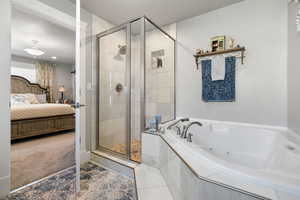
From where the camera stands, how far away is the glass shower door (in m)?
2.00

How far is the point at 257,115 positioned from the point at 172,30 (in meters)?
1.94

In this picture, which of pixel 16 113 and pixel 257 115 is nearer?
pixel 257 115

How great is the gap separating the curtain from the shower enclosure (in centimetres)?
483

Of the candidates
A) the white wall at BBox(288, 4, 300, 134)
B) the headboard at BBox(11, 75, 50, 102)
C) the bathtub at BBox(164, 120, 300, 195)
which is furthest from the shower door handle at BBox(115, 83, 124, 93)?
the headboard at BBox(11, 75, 50, 102)

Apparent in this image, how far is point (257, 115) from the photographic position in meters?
1.91

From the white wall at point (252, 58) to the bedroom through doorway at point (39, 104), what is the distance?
1.96 metres

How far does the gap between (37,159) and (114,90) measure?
1.59 m

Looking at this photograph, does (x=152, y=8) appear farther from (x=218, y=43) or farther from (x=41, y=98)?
(x=41, y=98)

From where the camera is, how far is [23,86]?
491 centimetres

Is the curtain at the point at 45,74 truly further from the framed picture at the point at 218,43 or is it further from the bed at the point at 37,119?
the framed picture at the point at 218,43

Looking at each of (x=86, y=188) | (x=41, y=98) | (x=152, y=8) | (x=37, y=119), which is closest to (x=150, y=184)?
(x=86, y=188)

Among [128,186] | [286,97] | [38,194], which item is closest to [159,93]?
[128,186]

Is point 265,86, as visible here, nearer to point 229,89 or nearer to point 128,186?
point 229,89

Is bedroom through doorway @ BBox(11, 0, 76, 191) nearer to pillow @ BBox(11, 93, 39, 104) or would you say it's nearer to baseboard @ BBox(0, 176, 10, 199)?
pillow @ BBox(11, 93, 39, 104)
